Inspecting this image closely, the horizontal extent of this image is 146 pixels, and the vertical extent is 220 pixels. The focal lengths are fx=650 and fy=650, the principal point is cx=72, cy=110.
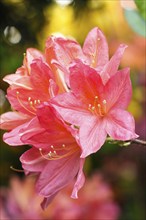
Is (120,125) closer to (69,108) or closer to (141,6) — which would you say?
(69,108)

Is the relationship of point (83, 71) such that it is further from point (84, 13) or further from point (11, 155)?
point (11, 155)

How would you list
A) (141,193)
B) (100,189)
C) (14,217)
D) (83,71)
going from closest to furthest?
1. (83,71)
2. (14,217)
3. (100,189)
4. (141,193)

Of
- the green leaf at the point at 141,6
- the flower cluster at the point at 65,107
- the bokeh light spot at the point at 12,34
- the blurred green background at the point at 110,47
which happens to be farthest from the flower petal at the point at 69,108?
the bokeh light spot at the point at 12,34

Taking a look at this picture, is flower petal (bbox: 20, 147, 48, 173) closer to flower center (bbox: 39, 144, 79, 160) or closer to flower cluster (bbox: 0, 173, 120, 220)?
flower center (bbox: 39, 144, 79, 160)

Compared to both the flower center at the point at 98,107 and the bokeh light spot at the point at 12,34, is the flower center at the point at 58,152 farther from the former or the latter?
the bokeh light spot at the point at 12,34

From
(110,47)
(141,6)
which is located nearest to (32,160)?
(141,6)

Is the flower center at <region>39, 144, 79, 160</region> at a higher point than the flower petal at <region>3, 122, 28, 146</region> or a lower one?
lower

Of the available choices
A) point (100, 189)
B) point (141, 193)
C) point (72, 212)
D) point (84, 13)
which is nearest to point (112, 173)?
point (141, 193)

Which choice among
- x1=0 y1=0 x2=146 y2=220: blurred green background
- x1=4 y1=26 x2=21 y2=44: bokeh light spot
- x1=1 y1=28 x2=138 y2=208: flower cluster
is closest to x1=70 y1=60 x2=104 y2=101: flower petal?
x1=1 y1=28 x2=138 y2=208: flower cluster
